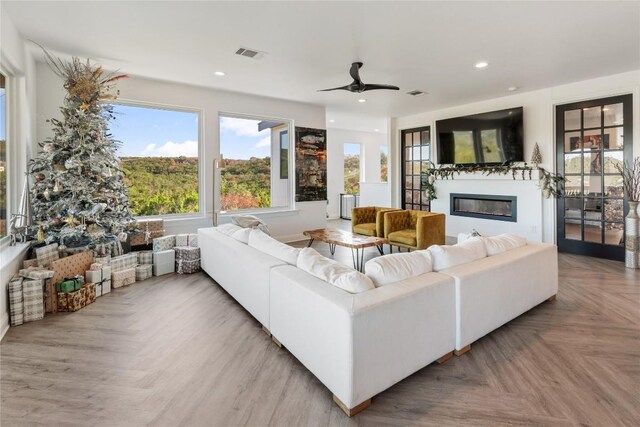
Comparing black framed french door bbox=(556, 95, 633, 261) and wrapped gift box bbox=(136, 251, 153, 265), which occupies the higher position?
black framed french door bbox=(556, 95, 633, 261)

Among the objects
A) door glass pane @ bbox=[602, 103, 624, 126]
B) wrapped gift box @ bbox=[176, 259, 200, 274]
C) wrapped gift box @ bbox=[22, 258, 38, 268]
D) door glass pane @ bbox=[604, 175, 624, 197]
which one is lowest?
wrapped gift box @ bbox=[176, 259, 200, 274]

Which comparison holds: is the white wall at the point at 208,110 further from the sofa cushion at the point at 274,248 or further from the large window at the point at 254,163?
the sofa cushion at the point at 274,248

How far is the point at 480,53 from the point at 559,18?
0.92 m

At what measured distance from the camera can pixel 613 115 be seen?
5012 millimetres

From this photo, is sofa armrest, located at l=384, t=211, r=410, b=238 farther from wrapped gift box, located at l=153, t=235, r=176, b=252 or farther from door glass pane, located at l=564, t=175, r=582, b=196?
wrapped gift box, located at l=153, t=235, r=176, b=252

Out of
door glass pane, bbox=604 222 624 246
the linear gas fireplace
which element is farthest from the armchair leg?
the linear gas fireplace

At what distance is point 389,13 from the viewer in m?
3.02

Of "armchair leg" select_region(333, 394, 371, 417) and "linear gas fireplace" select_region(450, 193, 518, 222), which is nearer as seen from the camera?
"armchair leg" select_region(333, 394, 371, 417)

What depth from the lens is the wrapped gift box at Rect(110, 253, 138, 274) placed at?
3.92 meters

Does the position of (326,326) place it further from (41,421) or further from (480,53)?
(480,53)

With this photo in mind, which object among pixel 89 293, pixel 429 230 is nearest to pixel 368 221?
pixel 429 230

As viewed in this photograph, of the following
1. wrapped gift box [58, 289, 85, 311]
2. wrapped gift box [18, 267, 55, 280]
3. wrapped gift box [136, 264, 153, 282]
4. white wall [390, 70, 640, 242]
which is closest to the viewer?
wrapped gift box [18, 267, 55, 280]

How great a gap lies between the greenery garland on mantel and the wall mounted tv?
5.8 inches

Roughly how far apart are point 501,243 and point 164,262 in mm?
3959
